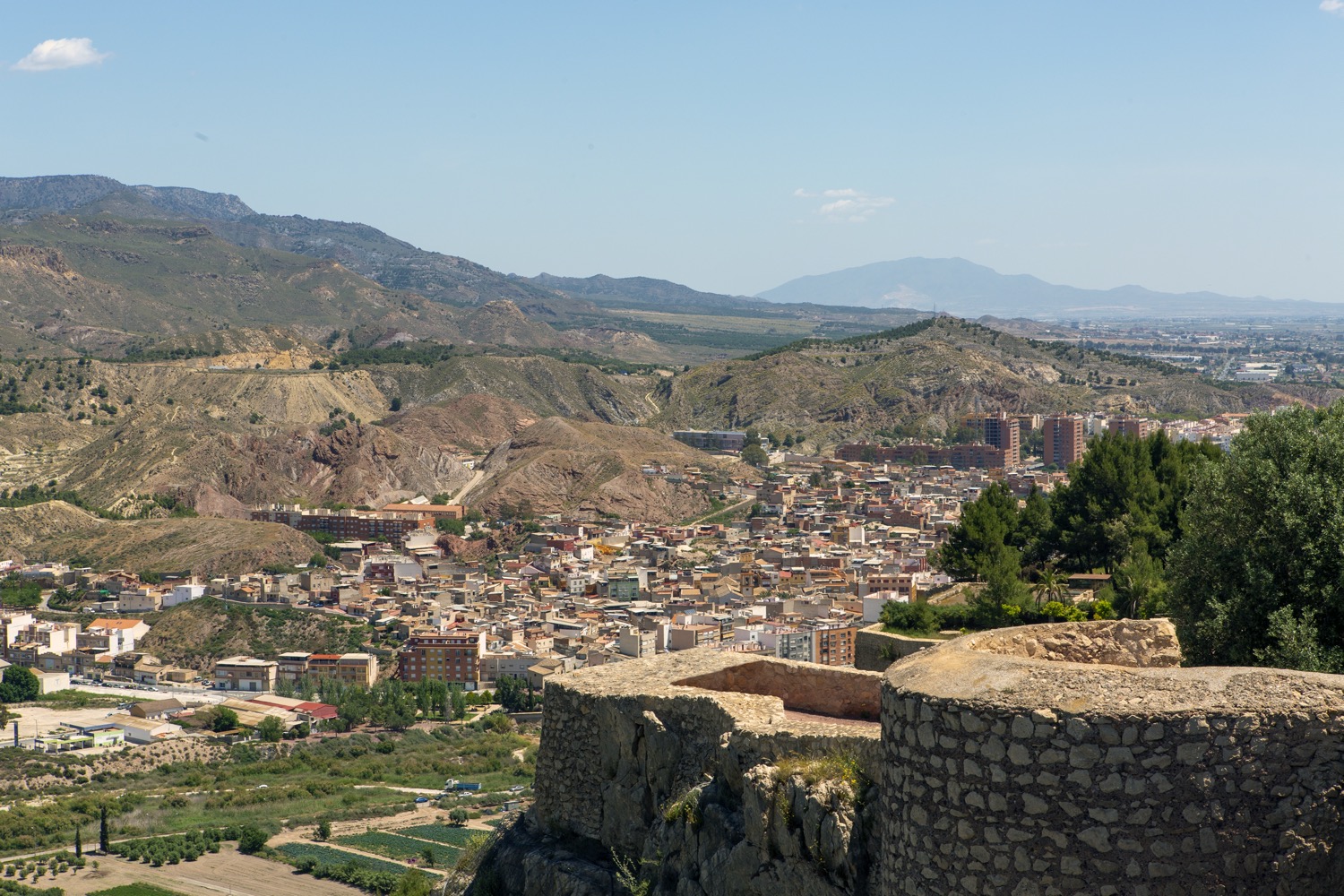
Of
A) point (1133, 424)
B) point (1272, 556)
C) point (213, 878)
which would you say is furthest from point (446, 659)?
point (1133, 424)

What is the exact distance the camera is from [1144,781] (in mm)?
5434

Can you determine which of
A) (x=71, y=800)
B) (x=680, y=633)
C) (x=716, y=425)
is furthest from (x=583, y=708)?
(x=716, y=425)

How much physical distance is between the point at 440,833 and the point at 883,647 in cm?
2547

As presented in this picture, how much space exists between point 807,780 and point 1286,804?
7.83 ft

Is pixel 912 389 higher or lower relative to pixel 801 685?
lower

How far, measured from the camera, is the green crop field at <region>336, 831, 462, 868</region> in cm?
3941

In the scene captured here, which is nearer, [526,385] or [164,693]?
[164,693]

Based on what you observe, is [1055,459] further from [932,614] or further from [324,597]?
[932,614]

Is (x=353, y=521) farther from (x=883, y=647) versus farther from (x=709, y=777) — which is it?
(x=709, y=777)

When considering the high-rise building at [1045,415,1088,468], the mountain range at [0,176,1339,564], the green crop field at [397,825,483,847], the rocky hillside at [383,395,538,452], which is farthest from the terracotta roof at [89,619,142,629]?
the high-rise building at [1045,415,1088,468]

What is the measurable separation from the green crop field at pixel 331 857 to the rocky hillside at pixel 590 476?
66485 millimetres

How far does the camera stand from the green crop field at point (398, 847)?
3941 cm

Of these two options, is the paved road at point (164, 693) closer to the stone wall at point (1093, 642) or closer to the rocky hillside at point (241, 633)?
the rocky hillside at point (241, 633)

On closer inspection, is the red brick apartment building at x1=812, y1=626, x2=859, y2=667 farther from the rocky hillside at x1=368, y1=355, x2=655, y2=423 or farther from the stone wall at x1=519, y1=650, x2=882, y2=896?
the rocky hillside at x1=368, y1=355, x2=655, y2=423
